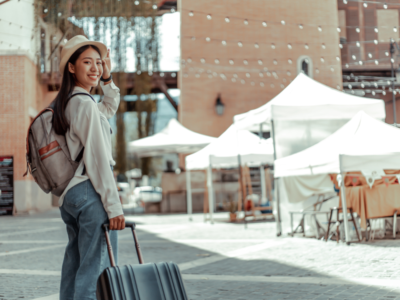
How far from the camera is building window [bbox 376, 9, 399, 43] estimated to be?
14491 mm

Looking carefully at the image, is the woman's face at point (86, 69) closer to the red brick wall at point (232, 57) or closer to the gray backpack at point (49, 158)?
the gray backpack at point (49, 158)

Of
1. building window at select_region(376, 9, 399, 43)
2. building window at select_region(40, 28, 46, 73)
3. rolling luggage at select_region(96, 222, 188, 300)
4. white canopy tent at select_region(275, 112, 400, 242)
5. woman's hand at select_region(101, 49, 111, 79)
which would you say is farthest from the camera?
building window at select_region(40, 28, 46, 73)

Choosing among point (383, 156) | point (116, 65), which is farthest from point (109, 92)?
point (116, 65)

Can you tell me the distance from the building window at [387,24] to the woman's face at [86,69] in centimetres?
1282

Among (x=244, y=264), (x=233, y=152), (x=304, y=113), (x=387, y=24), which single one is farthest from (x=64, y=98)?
(x=387, y=24)

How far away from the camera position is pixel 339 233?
363 inches

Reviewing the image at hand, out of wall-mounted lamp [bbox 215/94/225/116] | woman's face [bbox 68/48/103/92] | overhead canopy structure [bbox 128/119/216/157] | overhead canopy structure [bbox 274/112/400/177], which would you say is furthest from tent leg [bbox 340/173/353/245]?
wall-mounted lamp [bbox 215/94/225/116]

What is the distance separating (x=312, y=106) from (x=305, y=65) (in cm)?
1017

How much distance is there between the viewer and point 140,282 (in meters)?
2.50

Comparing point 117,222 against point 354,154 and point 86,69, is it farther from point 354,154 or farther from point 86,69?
point 354,154

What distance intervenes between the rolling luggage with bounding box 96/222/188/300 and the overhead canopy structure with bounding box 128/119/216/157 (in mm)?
14603

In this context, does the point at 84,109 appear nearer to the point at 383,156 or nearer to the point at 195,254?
the point at 195,254

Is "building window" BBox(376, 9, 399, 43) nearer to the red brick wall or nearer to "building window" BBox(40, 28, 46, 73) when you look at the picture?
the red brick wall

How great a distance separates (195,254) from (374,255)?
2.35 metres
